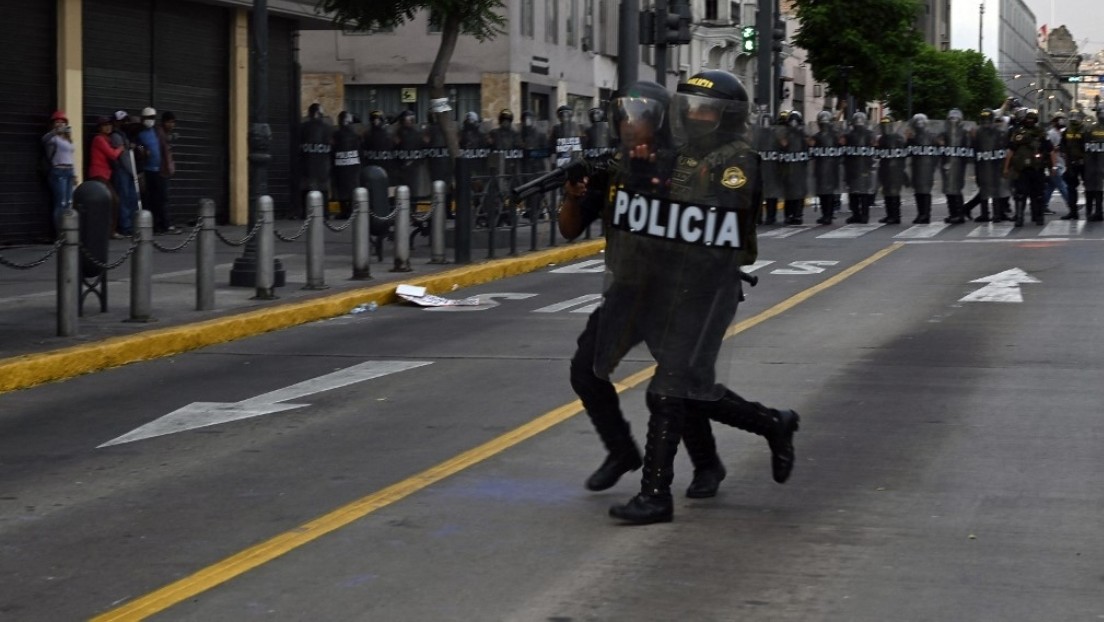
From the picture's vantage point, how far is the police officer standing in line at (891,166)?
3036 cm

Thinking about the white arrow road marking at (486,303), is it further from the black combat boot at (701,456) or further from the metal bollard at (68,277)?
the black combat boot at (701,456)

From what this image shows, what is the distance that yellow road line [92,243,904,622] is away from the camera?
5930mm

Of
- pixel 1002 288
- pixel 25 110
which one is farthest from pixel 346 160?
pixel 1002 288

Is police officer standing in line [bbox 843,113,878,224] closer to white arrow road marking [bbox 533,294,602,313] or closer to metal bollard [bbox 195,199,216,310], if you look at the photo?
white arrow road marking [bbox 533,294,602,313]

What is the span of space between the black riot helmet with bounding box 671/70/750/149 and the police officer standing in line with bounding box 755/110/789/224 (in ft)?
78.5

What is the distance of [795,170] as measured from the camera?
30.9 metres

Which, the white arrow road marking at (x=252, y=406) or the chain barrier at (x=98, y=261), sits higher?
the chain barrier at (x=98, y=261)

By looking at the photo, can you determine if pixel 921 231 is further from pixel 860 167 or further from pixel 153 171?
pixel 153 171

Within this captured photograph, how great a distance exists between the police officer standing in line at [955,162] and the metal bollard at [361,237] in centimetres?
1426

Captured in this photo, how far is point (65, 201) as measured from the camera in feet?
77.1

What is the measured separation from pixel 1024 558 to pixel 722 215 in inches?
67.7

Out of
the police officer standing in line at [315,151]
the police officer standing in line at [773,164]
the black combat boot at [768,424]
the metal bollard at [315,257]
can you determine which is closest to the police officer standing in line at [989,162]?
the police officer standing in line at [773,164]

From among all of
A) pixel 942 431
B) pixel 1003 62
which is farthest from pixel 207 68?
pixel 1003 62

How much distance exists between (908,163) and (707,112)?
2472 cm
